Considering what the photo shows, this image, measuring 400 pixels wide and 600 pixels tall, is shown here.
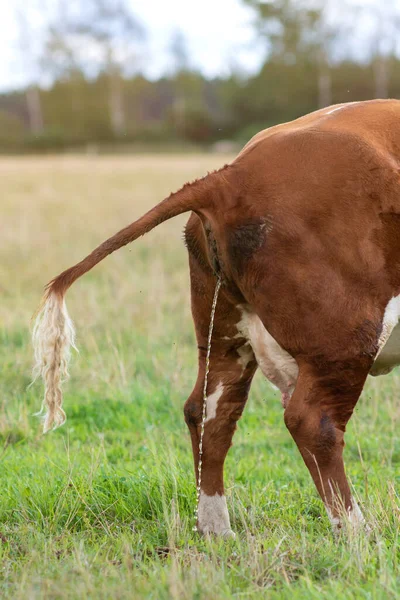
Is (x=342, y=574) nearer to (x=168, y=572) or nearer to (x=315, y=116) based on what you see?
(x=168, y=572)

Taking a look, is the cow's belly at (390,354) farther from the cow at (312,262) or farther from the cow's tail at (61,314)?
the cow's tail at (61,314)

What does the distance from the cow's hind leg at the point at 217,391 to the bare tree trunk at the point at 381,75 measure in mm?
47955

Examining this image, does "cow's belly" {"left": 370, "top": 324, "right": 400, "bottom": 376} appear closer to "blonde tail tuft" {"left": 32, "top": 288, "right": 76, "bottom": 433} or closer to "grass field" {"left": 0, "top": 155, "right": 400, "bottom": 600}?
"grass field" {"left": 0, "top": 155, "right": 400, "bottom": 600}

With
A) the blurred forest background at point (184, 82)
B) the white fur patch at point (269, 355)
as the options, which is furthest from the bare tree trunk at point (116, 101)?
the white fur patch at point (269, 355)

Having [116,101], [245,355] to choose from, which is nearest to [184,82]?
[116,101]

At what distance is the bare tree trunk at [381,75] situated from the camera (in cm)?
4919

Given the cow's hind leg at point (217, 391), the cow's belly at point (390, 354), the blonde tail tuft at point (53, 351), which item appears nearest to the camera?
the blonde tail tuft at point (53, 351)

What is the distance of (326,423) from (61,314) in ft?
3.50

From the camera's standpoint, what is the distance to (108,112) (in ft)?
178

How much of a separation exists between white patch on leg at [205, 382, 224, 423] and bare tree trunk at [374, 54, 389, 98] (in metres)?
48.0

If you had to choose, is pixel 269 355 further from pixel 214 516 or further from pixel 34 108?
pixel 34 108

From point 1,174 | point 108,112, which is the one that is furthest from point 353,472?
point 108,112

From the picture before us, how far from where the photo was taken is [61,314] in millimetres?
3219

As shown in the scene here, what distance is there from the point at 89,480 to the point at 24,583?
103 centimetres
